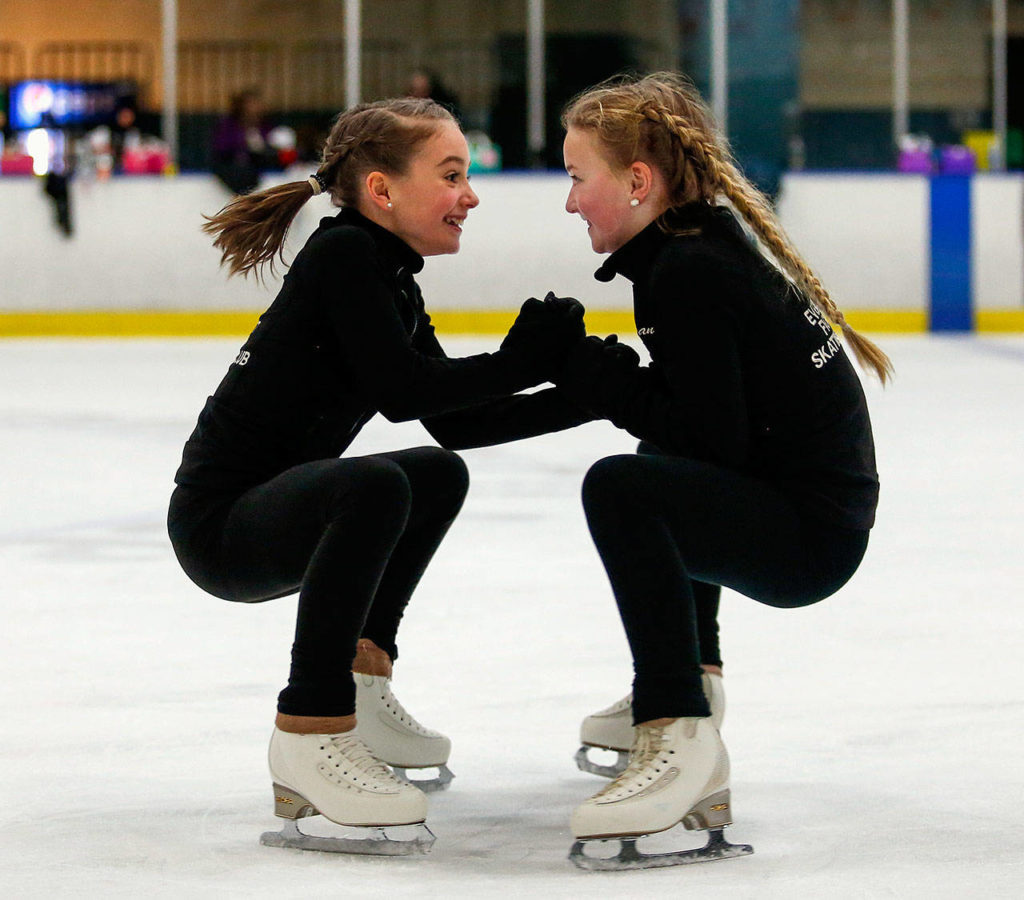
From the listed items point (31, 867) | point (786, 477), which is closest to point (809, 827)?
point (786, 477)

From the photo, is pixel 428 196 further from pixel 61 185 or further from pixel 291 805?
pixel 61 185

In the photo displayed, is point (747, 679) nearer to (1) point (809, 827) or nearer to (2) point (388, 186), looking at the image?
(1) point (809, 827)

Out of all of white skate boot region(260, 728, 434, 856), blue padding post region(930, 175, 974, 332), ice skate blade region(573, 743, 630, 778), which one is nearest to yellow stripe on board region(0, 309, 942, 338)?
blue padding post region(930, 175, 974, 332)

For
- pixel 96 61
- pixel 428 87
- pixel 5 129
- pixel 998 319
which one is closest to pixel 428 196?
pixel 998 319

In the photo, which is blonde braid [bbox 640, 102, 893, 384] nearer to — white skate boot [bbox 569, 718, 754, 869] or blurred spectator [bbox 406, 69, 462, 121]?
white skate boot [bbox 569, 718, 754, 869]

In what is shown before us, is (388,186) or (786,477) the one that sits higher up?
(388,186)

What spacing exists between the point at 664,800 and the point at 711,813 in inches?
2.9

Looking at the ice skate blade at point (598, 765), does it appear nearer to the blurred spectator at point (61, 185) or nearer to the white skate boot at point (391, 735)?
the white skate boot at point (391, 735)

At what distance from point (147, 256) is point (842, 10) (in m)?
5.54

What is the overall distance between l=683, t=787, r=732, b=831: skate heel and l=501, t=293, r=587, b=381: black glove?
524 millimetres

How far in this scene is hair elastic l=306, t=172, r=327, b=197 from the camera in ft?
7.51

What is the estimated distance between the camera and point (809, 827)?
216cm

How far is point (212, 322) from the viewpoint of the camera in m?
10.6

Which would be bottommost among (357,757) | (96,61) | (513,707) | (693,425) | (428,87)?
(513,707)
